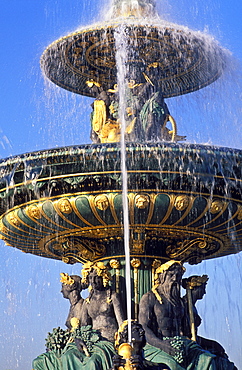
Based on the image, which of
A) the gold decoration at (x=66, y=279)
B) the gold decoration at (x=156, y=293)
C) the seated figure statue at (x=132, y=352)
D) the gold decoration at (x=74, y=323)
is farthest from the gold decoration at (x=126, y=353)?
the gold decoration at (x=66, y=279)

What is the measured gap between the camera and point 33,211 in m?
12.5

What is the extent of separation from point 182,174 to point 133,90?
278 centimetres

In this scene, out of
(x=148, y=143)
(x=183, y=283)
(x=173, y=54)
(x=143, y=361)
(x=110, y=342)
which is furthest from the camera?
(x=173, y=54)

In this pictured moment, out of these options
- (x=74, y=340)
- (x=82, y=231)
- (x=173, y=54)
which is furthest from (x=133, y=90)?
(x=74, y=340)

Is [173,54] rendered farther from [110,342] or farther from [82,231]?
[110,342]

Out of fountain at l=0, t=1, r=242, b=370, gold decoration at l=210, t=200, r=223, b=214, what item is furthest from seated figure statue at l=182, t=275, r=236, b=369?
gold decoration at l=210, t=200, r=223, b=214

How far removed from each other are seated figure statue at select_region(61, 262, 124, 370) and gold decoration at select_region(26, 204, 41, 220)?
42.5 inches

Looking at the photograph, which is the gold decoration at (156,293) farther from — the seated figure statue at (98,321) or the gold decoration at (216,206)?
the gold decoration at (216,206)

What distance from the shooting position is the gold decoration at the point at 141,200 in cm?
1198

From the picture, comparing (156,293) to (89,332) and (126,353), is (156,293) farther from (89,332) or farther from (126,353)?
(126,353)

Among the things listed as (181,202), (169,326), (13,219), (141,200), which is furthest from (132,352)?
(13,219)

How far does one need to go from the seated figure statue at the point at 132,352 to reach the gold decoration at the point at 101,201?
1792 mm

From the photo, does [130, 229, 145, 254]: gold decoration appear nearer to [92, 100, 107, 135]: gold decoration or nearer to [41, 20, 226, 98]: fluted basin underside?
[92, 100, 107, 135]: gold decoration

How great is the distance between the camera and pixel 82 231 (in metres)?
12.8
